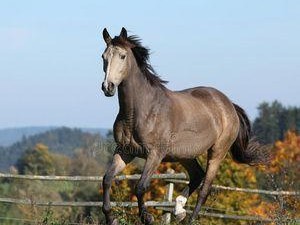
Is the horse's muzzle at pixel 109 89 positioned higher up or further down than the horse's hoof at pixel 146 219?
higher up

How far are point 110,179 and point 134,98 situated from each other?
0.94 meters

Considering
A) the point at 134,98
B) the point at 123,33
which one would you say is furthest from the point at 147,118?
the point at 123,33

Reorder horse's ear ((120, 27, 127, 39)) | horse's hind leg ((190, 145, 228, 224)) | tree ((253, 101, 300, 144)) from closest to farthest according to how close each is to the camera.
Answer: horse's ear ((120, 27, 127, 39)) < horse's hind leg ((190, 145, 228, 224)) < tree ((253, 101, 300, 144))

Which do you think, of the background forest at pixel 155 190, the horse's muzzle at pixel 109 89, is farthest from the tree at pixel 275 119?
the horse's muzzle at pixel 109 89

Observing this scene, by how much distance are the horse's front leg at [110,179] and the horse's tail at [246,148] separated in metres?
2.76

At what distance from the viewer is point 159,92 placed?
9.59 m

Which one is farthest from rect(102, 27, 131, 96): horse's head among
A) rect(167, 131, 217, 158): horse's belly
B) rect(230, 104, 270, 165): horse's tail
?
rect(230, 104, 270, 165): horse's tail

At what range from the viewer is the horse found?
9047mm

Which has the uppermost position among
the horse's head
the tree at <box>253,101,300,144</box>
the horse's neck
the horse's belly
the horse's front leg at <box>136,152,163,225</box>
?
the horse's head

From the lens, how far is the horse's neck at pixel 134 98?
363 inches

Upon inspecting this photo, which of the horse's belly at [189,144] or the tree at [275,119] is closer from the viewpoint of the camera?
the horse's belly at [189,144]

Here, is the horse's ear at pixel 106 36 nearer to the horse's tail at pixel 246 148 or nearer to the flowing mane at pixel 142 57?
the flowing mane at pixel 142 57

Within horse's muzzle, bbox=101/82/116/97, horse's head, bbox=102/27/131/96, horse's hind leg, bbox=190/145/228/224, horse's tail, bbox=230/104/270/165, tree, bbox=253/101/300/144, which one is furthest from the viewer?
tree, bbox=253/101/300/144

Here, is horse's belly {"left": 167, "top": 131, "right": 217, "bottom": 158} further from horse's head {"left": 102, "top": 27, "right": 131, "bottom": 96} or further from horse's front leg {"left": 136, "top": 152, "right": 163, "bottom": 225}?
horse's head {"left": 102, "top": 27, "right": 131, "bottom": 96}
